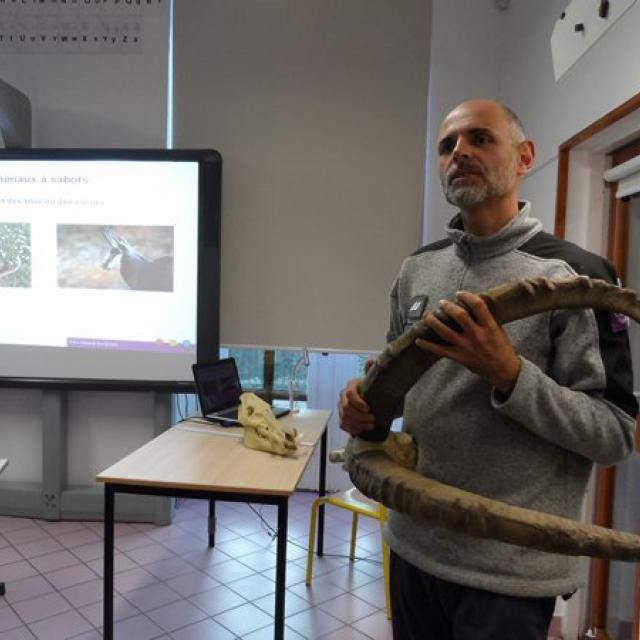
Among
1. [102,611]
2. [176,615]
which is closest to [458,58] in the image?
[176,615]

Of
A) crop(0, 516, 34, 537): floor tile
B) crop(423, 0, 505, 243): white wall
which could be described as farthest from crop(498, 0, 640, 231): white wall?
crop(0, 516, 34, 537): floor tile

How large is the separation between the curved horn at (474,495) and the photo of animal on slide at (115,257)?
2.72 m

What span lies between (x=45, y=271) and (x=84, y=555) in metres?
1.71

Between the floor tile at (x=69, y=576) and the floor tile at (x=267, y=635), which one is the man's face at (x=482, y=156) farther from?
the floor tile at (x=69, y=576)

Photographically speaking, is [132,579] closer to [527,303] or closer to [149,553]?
[149,553]

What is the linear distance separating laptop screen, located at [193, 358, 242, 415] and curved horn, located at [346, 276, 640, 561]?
6.73 ft

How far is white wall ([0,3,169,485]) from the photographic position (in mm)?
3520

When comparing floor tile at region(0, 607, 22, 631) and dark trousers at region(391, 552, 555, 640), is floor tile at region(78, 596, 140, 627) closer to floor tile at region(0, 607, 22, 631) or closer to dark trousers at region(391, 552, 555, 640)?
floor tile at region(0, 607, 22, 631)

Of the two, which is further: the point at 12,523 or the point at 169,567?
the point at 12,523

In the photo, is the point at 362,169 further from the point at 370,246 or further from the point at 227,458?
the point at 227,458

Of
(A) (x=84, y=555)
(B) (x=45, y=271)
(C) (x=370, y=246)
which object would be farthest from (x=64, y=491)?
(C) (x=370, y=246)

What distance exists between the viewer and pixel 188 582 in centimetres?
283

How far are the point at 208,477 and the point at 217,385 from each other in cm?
101

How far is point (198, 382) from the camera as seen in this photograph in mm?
2916
